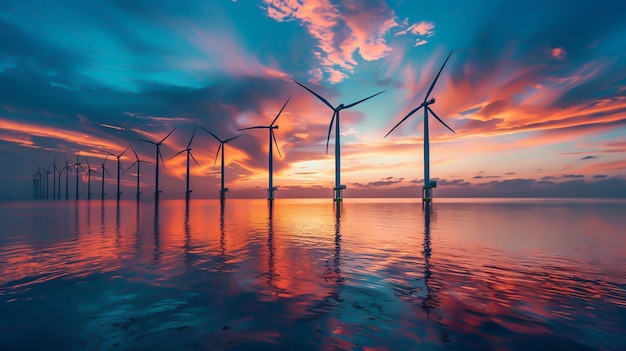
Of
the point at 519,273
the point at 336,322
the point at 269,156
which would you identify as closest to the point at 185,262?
the point at 336,322

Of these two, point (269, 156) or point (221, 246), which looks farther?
point (269, 156)

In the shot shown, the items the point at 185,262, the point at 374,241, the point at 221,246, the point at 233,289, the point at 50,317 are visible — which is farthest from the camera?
the point at 374,241

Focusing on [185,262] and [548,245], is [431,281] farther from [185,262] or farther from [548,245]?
[548,245]

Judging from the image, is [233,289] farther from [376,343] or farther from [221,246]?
[221,246]

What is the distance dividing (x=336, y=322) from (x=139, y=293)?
949 cm

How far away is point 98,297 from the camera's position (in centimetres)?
1378

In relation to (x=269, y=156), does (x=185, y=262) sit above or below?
below

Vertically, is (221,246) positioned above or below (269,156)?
below

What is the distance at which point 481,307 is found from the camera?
40.8 ft

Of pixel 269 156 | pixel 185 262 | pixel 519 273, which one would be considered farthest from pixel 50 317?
pixel 269 156

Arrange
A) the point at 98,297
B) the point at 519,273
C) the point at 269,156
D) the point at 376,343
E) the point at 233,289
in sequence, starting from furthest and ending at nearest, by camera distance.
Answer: the point at 269,156 < the point at 519,273 < the point at 233,289 < the point at 98,297 < the point at 376,343

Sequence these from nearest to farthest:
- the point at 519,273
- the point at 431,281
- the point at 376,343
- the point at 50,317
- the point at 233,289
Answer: the point at 376,343 → the point at 50,317 → the point at 233,289 → the point at 431,281 → the point at 519,273

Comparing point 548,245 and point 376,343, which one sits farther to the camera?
point 548,245

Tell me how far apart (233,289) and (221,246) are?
14268 mm
